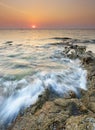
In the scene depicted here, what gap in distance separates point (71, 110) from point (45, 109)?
85 centimetres

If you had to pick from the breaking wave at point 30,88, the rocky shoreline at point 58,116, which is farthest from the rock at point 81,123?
the breaking wave at point 30,88

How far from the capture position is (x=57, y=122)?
16.3 feet

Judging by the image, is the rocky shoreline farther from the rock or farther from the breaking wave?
the breaking wave

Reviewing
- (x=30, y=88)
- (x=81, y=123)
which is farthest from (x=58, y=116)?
(x=30, y=88)

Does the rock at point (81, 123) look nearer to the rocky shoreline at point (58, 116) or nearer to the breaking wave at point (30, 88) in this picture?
the rocky shoreline at point (58, 116)

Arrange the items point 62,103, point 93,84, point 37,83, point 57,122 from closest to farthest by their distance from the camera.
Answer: point 57,122 < point 62,103 < point 93,84 < point 37,83

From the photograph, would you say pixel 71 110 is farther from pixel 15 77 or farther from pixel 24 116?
pixel 15 77

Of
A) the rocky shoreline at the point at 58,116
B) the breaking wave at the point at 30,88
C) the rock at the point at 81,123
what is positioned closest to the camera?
the rock at the point at 81,123

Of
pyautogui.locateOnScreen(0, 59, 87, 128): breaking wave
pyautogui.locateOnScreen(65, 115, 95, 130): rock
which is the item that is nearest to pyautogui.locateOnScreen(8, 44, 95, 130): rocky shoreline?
pyautogui.locateOnScreen(65, 115, 95, 130): rock

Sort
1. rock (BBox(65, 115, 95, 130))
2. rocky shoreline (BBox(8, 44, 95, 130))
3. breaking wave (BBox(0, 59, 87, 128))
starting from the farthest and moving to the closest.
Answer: breaking wave (BBox(0, 59, 87, 128))
rocky shoreline (BBox(8, 44, 95, 130))
rock (BBox(65, 115, 95, 130))

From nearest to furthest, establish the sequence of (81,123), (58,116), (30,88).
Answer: (81,123) → (58,116) → (30,88)

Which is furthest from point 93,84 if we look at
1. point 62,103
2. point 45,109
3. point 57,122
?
point 57,122

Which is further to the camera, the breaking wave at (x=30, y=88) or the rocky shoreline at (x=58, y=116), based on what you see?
the breaking wave at (x=30, y=88)

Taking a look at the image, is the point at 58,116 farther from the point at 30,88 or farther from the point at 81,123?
the point at 30,88
